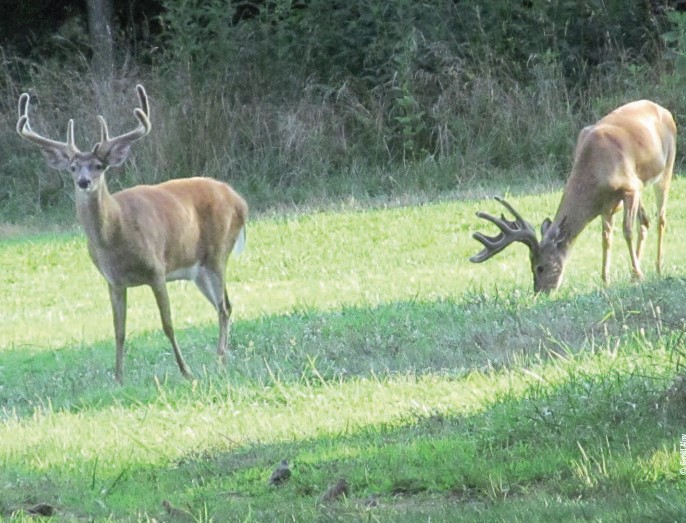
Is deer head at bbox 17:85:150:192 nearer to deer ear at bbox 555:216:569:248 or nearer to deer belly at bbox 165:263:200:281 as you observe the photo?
deer belly at bbox 165:263:200:281

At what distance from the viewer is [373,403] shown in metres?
7.50

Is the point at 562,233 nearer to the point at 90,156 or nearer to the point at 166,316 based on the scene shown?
the point at 166,316

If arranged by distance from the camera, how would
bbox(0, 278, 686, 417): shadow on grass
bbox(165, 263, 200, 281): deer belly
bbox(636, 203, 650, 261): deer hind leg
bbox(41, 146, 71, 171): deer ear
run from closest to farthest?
1. bbox(0, 278, 686, 417): shadow on grass
2. bbox(41, 146, 71, 171): deer ear
3. bbox(165, 263, 200, 281): deer belly
4. bbox(636, 203, 650, 261): deer hind leg

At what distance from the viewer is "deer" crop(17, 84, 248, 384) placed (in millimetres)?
9719

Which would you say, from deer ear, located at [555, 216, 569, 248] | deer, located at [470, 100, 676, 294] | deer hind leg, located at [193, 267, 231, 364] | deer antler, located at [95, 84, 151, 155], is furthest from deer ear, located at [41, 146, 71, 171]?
deer ear, located at [555, 216, 569, 248]

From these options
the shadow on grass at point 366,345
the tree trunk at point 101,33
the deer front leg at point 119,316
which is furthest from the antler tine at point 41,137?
the tree trunk at point 101,33

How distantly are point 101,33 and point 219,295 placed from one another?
14437 millimetres

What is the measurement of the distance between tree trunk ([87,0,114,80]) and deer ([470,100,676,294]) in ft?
41.8

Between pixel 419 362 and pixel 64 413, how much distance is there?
7.25 ft

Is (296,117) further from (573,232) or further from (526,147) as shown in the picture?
(573,232)

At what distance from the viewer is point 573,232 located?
1227 centimetres

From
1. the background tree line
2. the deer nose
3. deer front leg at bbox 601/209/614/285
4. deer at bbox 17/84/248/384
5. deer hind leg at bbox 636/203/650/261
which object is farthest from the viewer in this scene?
the background tree line

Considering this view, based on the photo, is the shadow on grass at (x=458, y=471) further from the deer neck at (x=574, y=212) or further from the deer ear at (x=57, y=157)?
the deer neck at (x=574, y=212)

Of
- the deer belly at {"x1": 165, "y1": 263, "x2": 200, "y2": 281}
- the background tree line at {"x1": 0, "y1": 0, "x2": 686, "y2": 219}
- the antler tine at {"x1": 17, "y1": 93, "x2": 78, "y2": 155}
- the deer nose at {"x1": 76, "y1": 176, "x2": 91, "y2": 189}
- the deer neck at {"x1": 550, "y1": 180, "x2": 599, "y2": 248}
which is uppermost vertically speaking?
the antler tine at {"x1": 17, "y1": 93, "x2": 78, "y2": 155}
